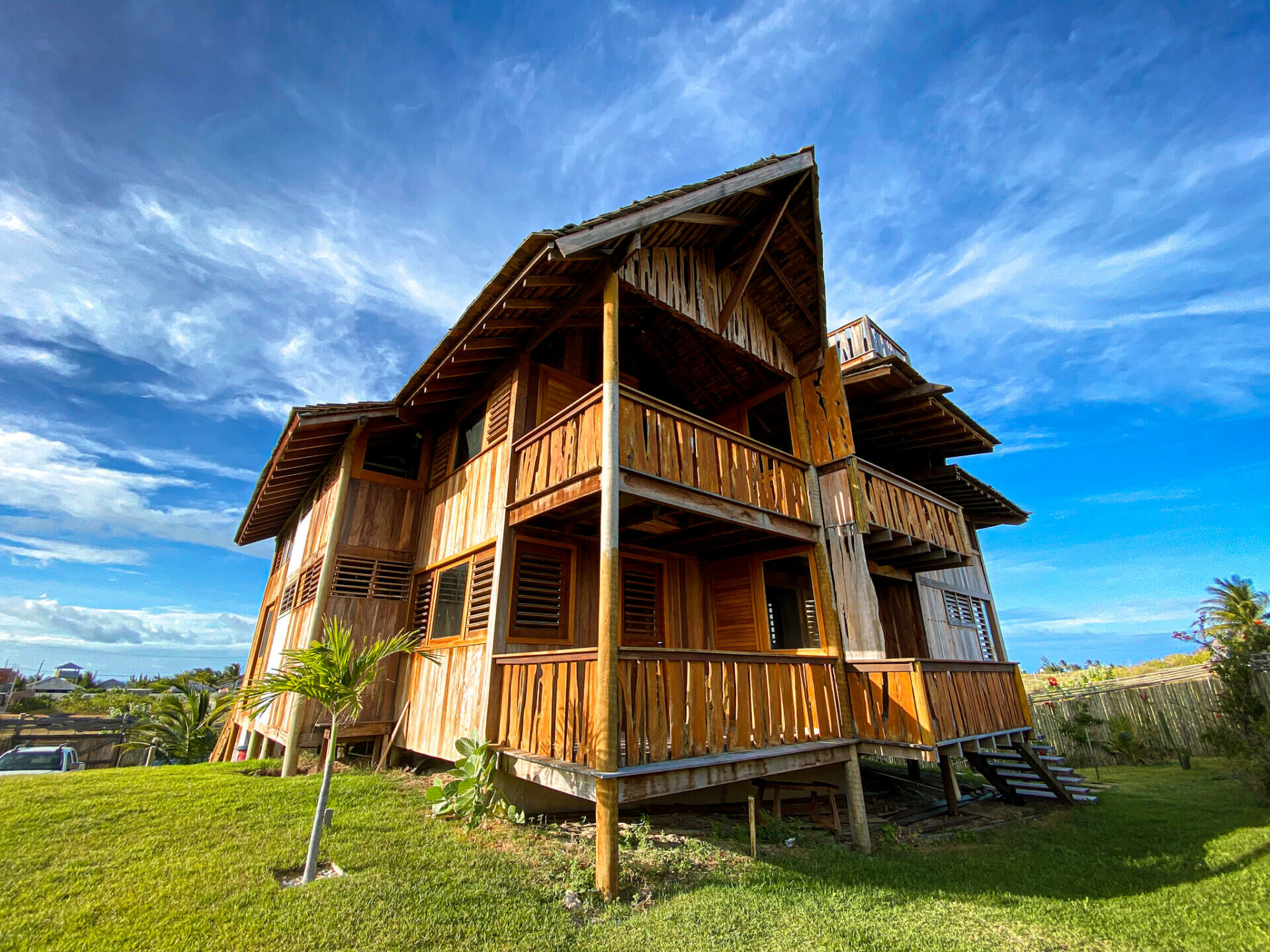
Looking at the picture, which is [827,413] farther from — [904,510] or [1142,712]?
[1142,712]

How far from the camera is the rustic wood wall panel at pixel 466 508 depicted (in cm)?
891

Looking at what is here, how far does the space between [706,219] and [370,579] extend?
936cm

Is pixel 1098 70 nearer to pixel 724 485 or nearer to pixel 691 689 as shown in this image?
pixel 724 485

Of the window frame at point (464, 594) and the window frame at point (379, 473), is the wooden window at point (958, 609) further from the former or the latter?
the window frame at point (379, 473)

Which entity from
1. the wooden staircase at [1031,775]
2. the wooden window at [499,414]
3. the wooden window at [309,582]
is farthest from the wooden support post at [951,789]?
the wooden window at [309,582]

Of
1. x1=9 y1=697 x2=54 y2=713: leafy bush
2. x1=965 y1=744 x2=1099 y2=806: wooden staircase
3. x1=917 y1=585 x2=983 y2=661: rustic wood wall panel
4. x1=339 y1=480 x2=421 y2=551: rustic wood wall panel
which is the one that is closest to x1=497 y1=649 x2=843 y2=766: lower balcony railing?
x1=965 y1=744 x2=1099 y2=806: wooden staircase

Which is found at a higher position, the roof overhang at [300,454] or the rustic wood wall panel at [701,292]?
the rustic wood wall panel at [701,292]

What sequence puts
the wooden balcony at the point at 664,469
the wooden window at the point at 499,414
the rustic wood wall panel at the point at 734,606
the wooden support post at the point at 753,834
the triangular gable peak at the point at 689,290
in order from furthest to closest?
the rustic wood wall panel at the point at 734,606 < the wooden window at the point at 499,414 < the triangular gable peak at the point at 689,290 < the wooden balcony at the point at 664,469 < the wooden support post at the point at 753,834

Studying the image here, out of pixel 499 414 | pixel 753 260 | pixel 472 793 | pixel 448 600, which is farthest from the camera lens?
pixel 448 600

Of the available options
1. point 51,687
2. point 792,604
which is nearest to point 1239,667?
point 792,604

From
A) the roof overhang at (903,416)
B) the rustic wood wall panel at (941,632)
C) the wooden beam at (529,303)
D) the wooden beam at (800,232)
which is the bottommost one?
the rustic wood wall panel at (941,632)

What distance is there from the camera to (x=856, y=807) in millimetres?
7332

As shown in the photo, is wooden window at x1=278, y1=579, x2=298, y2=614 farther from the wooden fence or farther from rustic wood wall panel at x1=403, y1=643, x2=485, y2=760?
the wooden fence

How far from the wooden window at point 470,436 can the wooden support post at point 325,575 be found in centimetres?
191
